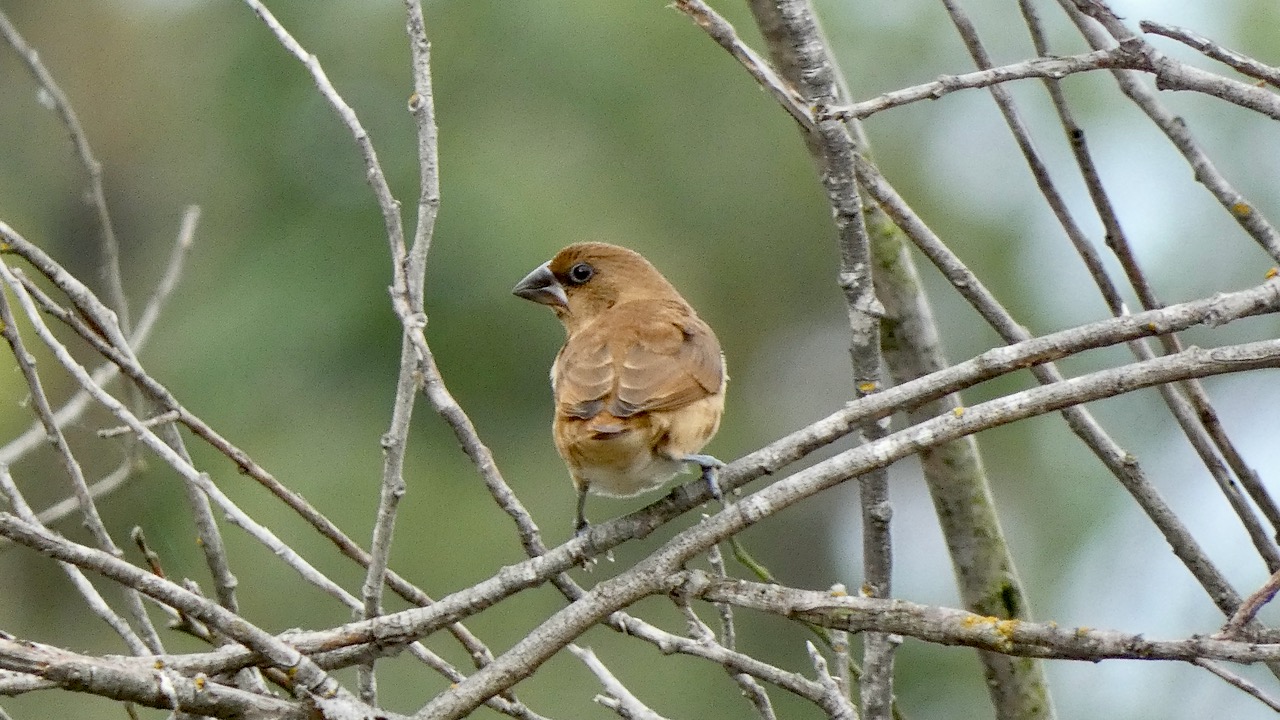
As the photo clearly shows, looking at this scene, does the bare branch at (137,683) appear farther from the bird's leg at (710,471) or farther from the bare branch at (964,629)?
the bird's leg at (710,471)

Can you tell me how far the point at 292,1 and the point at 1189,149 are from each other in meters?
9.66

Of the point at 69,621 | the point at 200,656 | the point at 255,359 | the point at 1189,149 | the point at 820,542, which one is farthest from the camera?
the point at 255,359

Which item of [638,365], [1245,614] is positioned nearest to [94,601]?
[638,365]

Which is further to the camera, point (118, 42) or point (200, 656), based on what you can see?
point (118, 42)

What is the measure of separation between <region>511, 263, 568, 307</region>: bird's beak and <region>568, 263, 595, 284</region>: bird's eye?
5 centimetres

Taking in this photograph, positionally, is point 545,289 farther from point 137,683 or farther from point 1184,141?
point 137,683

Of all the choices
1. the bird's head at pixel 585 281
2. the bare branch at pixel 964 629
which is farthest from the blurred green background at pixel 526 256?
the bare branch at pixel 964 629

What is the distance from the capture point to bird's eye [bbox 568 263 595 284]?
451 cm

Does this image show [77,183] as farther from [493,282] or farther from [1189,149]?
[1189,149]

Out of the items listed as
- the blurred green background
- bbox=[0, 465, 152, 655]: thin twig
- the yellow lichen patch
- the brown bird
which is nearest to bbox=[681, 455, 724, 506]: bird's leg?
the brown bird

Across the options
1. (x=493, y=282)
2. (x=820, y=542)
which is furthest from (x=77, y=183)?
(x=820, y=542)

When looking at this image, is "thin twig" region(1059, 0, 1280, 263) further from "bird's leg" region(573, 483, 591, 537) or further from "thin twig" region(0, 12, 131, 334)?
"thin twig" region(0, 12, 131, 334)

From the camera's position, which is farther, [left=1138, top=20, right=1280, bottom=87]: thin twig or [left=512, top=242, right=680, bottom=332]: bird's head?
[left=512, top=242, right=680, bottom=332]: bird's head

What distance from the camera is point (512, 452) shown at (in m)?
9.48
